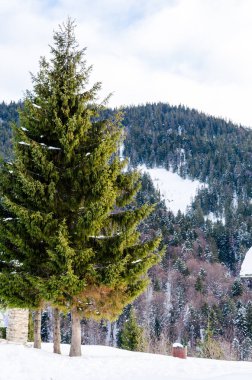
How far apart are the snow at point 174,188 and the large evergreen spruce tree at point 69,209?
15001 centimetres

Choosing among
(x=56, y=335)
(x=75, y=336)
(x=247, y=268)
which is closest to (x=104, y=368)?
(x=75, y=336)

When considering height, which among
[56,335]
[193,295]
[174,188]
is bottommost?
[193,295]

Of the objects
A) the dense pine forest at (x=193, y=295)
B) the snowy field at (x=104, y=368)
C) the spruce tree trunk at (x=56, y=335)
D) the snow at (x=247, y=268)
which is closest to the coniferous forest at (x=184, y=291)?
the dense pine forest at (x=193, y=295)

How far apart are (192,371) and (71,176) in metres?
6.89

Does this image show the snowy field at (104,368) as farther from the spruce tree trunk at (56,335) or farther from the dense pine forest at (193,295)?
the dense pine forest at (193,295)

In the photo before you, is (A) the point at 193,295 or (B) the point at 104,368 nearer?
(B) the point at 104,368

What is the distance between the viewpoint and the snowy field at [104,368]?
36.0ft

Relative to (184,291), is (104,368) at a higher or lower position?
lower

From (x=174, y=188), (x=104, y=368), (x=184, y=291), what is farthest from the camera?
(x=174, y=188)

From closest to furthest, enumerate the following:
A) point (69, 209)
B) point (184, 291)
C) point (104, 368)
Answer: point (104, 368) → point (69, 209) → point (184, 291)

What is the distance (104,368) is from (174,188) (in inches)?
6701

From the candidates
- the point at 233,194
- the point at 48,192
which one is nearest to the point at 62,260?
the point at 48,192

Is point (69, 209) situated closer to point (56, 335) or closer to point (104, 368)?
point (56, 335)

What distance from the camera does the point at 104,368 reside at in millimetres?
12617
